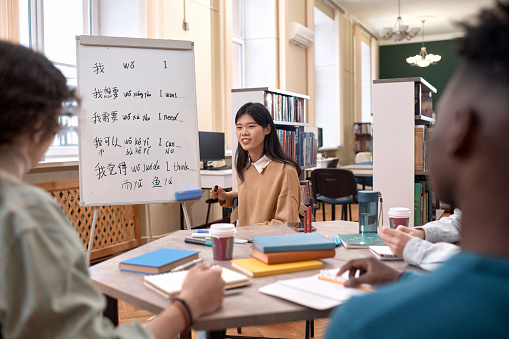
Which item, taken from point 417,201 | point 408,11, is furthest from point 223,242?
point 408,11

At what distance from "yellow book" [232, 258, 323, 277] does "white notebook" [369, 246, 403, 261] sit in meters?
0.23

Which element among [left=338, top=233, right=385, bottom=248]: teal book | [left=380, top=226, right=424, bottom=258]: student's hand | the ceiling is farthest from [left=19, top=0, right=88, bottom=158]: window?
the ceiling

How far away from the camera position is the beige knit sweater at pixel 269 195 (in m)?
2.64

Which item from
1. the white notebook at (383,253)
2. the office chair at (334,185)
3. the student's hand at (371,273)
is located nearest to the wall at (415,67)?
the office chair at (334,185)

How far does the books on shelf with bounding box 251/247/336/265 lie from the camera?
1.32 m

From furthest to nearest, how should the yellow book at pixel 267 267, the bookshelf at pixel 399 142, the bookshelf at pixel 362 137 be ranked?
the bookshelf at pixel 362 137, the bookshelf at pixel 399 142, the yellow book at pixel 267 267

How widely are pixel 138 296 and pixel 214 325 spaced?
0.78 feet

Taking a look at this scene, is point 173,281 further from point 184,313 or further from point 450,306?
point 450,306

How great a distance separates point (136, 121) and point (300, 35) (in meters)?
5.58

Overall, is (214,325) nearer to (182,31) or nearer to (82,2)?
(82,2)

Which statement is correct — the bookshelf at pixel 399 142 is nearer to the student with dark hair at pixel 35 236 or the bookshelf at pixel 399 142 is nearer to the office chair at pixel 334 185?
the office chair at pixel 334 185

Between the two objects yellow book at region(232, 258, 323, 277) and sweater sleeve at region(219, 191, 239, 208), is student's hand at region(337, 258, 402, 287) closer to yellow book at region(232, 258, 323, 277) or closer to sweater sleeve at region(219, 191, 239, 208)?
yellow book at region(232, 258, 323, 277)

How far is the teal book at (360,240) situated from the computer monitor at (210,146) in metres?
3.46

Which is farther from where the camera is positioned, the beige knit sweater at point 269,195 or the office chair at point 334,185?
the office chair at point 334,185
